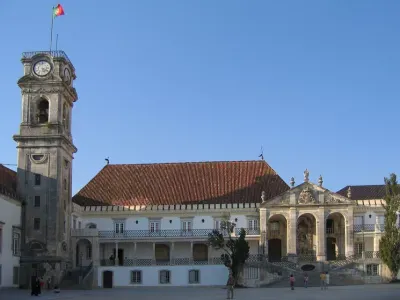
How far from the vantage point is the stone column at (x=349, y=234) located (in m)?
56.8

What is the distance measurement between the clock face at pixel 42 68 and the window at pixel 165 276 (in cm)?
1862

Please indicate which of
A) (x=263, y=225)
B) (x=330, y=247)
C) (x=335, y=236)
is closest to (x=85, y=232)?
(x=263, y=225)

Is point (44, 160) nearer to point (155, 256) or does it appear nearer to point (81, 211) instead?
point (81, 211)

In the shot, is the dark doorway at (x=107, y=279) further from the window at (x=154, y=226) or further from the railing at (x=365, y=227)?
the railing at (x=365, y=227)

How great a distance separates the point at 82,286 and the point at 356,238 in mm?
23045

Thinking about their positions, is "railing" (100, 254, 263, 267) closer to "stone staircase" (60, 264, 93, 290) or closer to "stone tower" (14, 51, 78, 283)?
"stone staircase" (60, 264, 93, 290)

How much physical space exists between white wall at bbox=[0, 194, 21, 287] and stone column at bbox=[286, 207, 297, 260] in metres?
21.9

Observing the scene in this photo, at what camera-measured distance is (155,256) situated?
60.7m

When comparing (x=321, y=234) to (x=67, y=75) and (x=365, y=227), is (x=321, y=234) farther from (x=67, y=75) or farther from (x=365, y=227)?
(x=67, y=75)

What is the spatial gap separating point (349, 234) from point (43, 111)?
2706 centimetres

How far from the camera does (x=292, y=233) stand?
189 feet

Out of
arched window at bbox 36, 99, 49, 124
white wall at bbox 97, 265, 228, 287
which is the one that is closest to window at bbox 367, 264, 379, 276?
white wall at bbox 97, 265, 228, 287

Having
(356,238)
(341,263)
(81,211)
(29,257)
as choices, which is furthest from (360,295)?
(81,211)

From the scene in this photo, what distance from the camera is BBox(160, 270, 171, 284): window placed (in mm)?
55094
